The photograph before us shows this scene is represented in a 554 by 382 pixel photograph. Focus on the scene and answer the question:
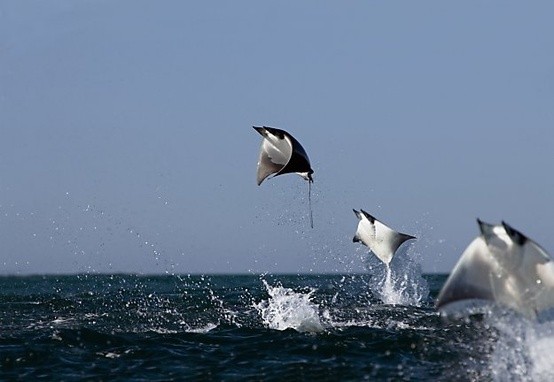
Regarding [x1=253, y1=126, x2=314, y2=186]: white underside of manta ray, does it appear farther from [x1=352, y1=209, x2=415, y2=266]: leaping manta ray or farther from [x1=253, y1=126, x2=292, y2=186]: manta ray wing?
[x1=352, y1=209, x2=415, y2=266]: leaping manta ray

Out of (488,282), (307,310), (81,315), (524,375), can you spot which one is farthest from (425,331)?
(81,315)

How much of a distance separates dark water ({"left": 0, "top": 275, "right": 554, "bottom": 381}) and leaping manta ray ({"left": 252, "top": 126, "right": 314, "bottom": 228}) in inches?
107

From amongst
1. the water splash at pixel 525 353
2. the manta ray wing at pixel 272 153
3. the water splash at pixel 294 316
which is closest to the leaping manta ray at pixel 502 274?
the water splash at pixel 525 353

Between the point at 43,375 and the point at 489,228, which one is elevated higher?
the point at 489,228

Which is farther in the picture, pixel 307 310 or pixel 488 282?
pixel 307 310

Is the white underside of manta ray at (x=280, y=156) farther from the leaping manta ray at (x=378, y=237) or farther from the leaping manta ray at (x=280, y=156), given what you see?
the leaping manta ray at (x=378, y=237)

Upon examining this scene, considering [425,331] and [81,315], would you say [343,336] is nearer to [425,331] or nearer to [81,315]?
[425,331]

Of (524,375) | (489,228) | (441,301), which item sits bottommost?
(524,375)

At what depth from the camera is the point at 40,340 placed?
15250mm

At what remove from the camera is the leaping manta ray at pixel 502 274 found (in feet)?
32.4

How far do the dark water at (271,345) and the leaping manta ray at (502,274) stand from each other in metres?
1.72

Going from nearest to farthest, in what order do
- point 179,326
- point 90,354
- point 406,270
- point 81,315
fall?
point 90,354 → point 179,326 → point 81,315 → point 406,270

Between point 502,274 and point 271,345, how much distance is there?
5.34 metres

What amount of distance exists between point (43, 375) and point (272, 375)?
3435mm
